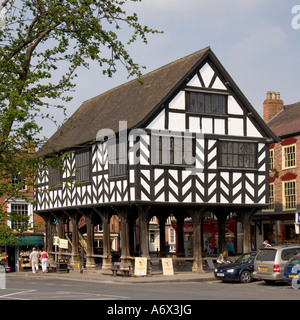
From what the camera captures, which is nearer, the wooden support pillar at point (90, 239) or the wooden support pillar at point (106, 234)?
the wooden support pillar at point (106, 234)

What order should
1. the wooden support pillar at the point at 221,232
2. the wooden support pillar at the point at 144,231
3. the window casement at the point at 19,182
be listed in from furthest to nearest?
the wooden support pillar at the point at 221,232
the wooden support pillar at the point at 144,231
the window casement at the point at 19,182

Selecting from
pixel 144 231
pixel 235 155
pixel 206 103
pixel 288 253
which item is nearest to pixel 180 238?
pixel 235 155

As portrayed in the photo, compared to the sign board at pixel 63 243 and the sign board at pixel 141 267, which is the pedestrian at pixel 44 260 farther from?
the sign board at pixel 141 267

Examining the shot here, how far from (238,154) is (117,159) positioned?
6512 mm

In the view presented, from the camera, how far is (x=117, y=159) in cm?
3422

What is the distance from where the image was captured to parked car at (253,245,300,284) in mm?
26375

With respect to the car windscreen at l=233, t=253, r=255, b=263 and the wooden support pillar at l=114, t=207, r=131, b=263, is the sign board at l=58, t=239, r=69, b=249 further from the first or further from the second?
the car windscreen at l=233, t=253, r=255, b=263

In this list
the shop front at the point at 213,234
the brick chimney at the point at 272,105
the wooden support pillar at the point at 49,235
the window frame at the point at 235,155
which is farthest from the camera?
the shop front at the point at 213,234

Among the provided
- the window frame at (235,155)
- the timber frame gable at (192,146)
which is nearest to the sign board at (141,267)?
the timber frame gable at (192,146)

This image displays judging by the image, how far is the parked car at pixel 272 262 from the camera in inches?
1038

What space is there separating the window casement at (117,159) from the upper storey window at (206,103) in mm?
4043

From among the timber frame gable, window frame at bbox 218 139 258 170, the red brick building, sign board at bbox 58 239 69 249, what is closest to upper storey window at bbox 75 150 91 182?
the timber frame gable

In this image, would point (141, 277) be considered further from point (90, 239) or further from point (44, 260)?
point (44, 260)
